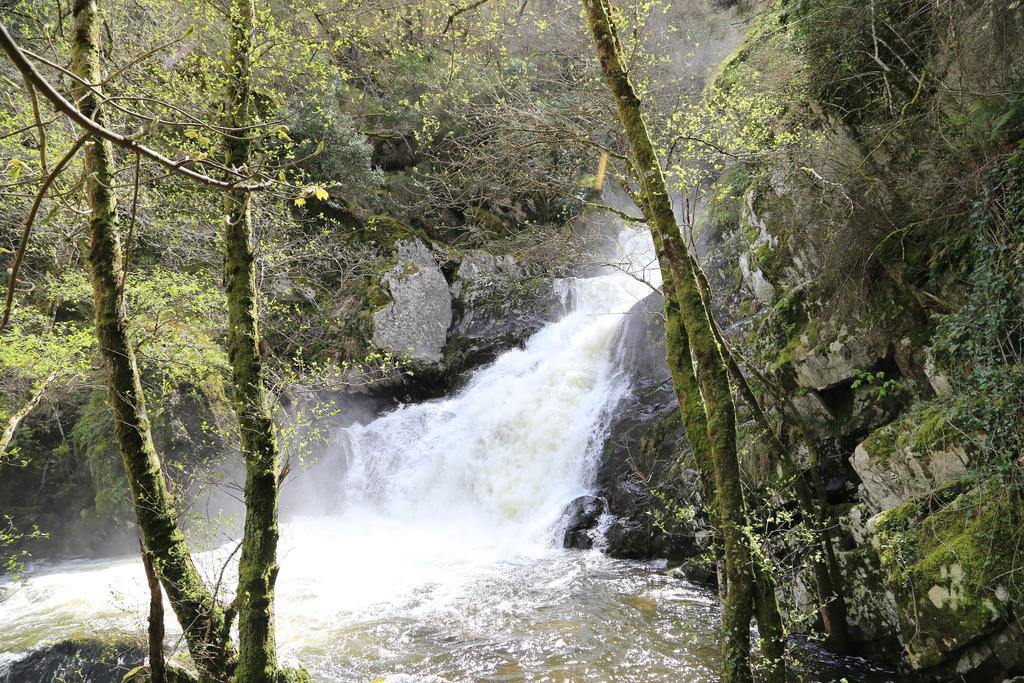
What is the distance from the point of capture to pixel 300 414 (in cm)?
429

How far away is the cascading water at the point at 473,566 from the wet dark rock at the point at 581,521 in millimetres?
247

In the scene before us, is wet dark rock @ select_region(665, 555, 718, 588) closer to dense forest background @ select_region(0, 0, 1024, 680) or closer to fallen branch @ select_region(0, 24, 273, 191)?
dense forest background @ select_region(0, 0, 1024, 680)

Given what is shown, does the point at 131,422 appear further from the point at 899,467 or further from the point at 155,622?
the point at 899,467

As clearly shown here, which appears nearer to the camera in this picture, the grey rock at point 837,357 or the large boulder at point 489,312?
the grey rock at point 837,357

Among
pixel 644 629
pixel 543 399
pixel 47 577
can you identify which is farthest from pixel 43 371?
pixel 543 399

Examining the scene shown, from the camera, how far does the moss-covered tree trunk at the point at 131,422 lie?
371 centimetres

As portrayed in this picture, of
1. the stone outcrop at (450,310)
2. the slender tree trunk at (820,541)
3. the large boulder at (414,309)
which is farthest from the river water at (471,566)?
the large boulder at (414,309)

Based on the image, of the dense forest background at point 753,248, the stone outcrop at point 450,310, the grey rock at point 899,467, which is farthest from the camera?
the stone outcrop at point 450,310

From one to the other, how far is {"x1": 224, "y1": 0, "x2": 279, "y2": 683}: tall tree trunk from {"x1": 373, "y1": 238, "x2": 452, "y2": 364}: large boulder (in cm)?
918

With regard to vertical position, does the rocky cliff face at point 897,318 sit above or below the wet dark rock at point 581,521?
above

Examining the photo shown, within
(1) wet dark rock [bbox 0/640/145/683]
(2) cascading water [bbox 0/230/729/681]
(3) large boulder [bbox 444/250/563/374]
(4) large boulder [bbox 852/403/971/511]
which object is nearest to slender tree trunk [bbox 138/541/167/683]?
(2) cascading water [bbox 0/230/729/681]

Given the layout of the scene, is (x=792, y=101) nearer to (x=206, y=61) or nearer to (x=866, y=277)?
(x=866, y=277)

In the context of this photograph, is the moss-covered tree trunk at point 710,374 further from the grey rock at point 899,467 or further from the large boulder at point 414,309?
the large boulder at point 414,309

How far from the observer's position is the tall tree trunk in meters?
3.93
